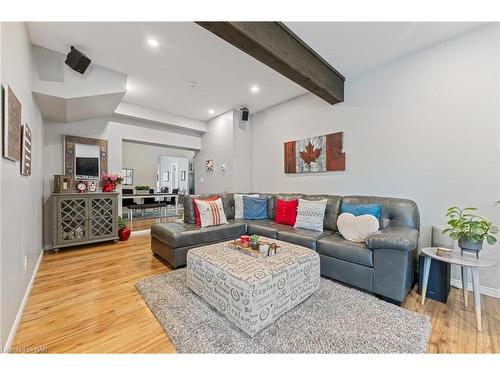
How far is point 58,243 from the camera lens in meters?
3.25

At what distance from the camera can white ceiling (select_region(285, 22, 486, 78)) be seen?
6.94ft

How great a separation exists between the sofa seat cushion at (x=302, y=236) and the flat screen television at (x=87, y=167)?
3.48m

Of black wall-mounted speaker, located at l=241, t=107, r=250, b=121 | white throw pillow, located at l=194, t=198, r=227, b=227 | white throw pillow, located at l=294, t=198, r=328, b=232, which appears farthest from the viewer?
black wall-mounted speaker, located at l=241, t=107, r=250, b=121

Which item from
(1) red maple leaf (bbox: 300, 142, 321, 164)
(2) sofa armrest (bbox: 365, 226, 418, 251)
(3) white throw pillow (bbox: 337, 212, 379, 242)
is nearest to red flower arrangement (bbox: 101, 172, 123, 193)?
(1) red maple leaf (bbox: 300, 142, 321, 164)

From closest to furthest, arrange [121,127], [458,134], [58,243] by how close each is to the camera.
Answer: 1. [458,134]
2. [58,243]
3. [121,127]

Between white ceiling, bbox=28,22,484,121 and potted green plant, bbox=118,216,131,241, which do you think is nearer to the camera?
white ceiling, bbox=28,22,484,121

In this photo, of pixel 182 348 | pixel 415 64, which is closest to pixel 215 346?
pixel 182 348

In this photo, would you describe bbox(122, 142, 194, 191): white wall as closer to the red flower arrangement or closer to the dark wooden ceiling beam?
the red flower arrangement

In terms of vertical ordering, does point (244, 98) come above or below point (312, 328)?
above

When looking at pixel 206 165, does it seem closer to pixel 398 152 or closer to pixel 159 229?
pixel 159 229

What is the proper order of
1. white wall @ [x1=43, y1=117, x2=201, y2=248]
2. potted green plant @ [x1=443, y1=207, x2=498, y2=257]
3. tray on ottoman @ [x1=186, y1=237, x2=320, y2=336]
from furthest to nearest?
white wall @ [x1=43, y1=117, x2=201, y2=248] < potted green plant @ [x1=443, y1=207, x2=498, y2=257] < tray on ottoman @ [x1=186, y1=237, x2=320, y2=336]

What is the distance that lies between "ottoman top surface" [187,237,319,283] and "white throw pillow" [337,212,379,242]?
0.57 metres

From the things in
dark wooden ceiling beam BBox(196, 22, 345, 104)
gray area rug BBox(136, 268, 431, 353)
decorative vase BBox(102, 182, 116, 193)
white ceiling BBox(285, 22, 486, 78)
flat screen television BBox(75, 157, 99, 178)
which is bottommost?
gray area rug BBox(136, 268, 431, 353)

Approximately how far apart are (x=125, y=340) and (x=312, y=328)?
1.29 metres
